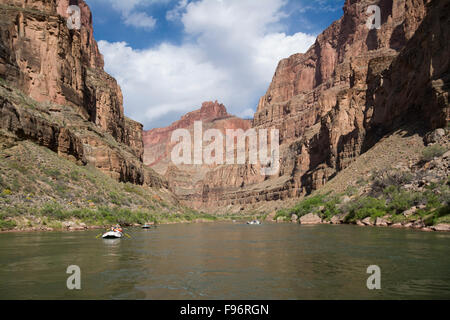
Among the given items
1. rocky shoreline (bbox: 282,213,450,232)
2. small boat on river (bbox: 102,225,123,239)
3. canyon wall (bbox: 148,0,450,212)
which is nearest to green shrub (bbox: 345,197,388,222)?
rocky shoreline (bbox: 282,213,450,232)

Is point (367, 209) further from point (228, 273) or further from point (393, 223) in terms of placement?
point (228, 273)

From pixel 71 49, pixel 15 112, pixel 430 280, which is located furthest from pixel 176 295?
pixel 71 49

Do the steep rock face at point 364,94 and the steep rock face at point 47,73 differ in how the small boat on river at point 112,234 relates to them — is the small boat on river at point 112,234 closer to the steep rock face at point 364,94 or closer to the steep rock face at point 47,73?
the steep rock face at point 47,73

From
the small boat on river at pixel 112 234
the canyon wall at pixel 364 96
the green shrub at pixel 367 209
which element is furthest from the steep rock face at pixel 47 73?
the canyon wall at pixel 364 96

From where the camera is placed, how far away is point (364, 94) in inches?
3607

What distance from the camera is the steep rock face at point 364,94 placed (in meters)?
56.8

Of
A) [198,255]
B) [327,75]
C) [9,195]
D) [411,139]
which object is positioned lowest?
[198,255]

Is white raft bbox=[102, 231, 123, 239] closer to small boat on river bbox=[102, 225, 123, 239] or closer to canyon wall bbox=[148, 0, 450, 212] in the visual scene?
small boat on river bbox=[102, 225, 123, 239]

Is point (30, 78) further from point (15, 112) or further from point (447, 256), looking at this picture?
point (447, 256)

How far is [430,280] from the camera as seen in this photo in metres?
12.3

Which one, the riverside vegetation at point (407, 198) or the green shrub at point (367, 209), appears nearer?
the riverside vegetation at point (407, 198)

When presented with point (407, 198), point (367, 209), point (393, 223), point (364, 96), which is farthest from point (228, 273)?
point (364, 96)

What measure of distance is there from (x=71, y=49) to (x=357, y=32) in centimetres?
14228
